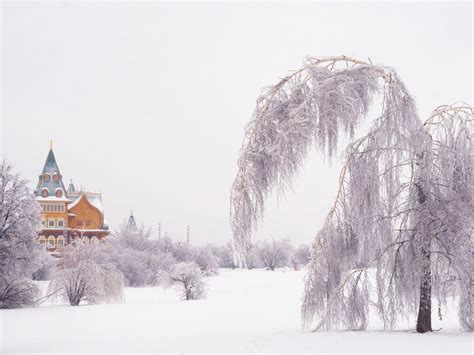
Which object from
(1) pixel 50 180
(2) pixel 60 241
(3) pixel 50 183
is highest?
(1) pixel 50 180

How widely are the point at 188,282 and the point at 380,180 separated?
24002 mm

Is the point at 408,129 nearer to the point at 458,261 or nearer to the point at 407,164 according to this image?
the point at 407,164

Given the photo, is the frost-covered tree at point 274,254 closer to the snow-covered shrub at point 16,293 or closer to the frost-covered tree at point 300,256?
the frost-covered tree at point 300,256

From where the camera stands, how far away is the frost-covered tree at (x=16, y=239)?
87.8 feet

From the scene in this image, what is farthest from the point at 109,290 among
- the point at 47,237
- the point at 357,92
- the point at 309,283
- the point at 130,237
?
the point at 130,237

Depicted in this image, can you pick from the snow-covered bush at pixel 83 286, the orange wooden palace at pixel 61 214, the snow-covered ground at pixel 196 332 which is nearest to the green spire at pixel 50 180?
the orange wooden palace at pixel 61 214

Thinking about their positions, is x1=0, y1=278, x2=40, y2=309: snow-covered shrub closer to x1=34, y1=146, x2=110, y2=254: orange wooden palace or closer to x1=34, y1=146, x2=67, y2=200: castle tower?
x1=34, y1=146, x2=110, y2=254: orange wooden palace

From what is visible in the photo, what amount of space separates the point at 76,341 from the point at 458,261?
949 cm

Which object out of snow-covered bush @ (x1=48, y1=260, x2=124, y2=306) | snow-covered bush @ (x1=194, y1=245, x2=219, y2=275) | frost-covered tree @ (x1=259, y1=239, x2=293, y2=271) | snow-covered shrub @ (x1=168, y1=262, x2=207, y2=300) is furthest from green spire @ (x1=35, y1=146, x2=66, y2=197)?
frost-covered tree @ (x1=259, y1=239, x2=293, y2=271)

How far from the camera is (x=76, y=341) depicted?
14.6 m

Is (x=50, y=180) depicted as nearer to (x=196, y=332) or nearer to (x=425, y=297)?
(x=196, y=332)

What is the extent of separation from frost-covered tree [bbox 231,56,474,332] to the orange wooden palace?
41.6 m

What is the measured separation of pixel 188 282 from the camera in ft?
113

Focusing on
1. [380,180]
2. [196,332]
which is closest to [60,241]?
[196,332]
